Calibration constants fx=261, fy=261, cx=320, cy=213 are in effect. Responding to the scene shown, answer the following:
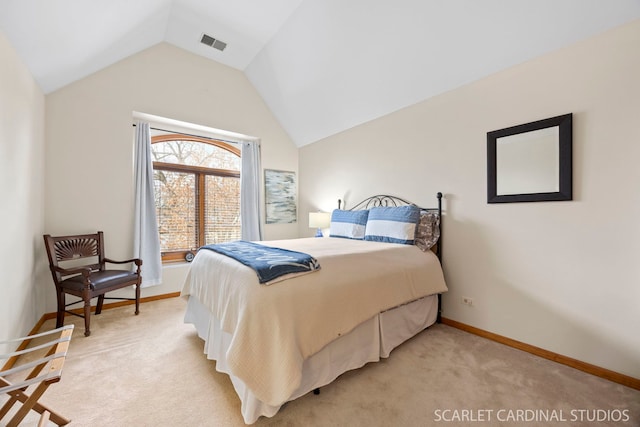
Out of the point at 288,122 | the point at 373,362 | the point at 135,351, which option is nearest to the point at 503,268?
the point at 373,362

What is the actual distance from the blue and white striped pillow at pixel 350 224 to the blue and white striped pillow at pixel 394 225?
17 cm

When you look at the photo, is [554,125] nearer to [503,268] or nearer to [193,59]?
[503,268]

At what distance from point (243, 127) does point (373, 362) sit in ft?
12.2

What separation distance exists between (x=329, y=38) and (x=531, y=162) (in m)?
2.43

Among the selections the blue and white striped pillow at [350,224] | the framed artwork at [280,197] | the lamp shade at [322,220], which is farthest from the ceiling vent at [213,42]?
the blue and white striped pillow at [350,224]

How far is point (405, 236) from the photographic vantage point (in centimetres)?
260

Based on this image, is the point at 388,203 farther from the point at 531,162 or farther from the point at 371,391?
the point at 371,391

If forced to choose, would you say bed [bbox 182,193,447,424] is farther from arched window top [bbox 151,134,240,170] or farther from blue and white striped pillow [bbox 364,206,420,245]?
arched window top [bbox 151,134,240,170]

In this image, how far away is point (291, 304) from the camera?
1445 millimetres

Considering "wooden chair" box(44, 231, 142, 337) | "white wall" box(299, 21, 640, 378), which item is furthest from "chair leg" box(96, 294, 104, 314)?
"white wall" box(299, 21, 640, 378)

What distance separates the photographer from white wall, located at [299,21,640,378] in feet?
5.78

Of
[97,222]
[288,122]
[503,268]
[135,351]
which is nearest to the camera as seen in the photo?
[135,351]

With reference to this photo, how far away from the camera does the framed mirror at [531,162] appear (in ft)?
6.48

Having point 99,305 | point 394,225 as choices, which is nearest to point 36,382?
point 99,305
